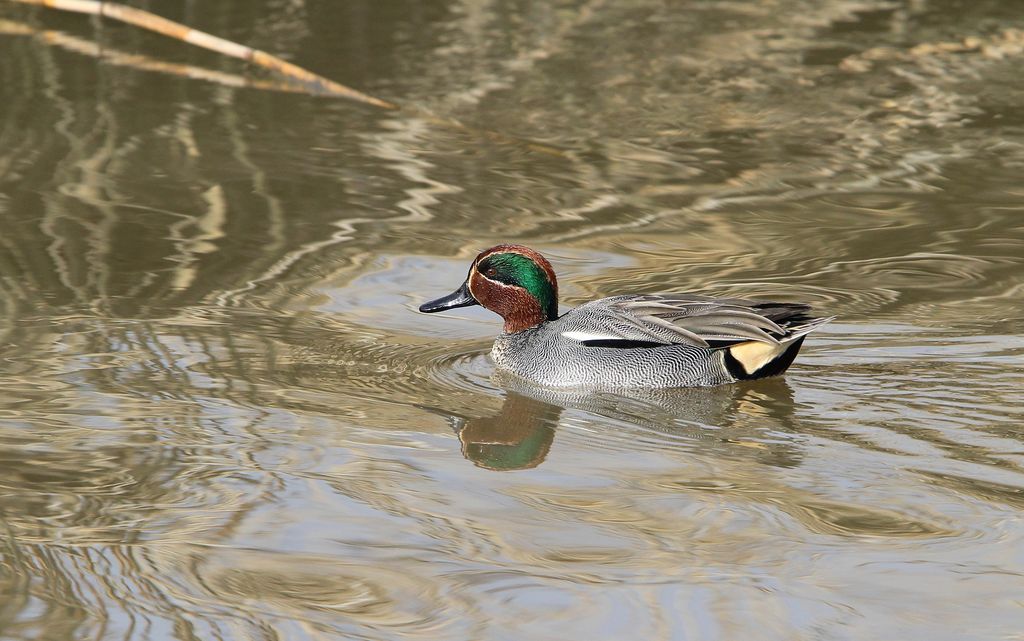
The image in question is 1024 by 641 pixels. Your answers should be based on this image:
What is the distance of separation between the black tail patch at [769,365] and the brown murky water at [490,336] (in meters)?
0.08

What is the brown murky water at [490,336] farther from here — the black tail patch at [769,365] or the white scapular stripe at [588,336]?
the white scapular stripe at [588,336]

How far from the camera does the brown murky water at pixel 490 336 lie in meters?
4.76

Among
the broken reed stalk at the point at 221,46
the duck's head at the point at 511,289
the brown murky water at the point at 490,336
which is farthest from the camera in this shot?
the broken reed stalk at the point at 221,46

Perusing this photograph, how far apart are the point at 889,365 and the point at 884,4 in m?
9.12

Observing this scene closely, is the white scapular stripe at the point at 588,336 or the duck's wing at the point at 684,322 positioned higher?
the duck's wing at the point at 684,322

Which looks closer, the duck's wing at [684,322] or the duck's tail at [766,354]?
the duck's tail at [766,354]

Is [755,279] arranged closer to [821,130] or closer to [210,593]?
[821,130]

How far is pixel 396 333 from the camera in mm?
7492

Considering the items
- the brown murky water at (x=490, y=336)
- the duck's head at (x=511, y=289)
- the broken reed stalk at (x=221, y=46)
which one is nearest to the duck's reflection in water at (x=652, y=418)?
the brown murky water at (x=490, y=336)

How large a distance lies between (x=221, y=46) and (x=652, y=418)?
587cm

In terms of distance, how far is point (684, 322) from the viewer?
691 cm

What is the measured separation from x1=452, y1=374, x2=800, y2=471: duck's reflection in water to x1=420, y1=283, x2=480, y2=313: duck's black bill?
20.4 inches

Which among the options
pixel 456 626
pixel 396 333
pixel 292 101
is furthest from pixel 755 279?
pixel 292 101

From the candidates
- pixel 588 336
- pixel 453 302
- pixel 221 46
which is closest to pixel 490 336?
pixel 453 302
